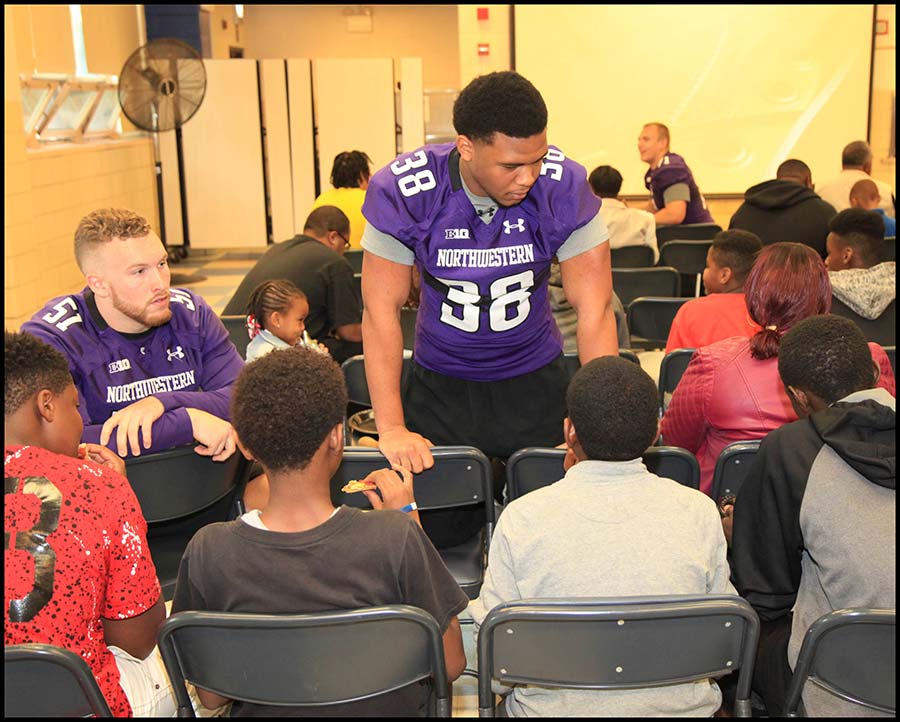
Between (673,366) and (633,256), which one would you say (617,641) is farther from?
(633,256)

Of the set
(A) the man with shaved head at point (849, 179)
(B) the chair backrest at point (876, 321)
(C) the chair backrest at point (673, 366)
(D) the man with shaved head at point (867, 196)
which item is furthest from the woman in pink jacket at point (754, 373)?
(A) the man with shaved head at point (849, 179)

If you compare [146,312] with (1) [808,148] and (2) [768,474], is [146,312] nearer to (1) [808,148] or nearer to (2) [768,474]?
(2) [768,474]

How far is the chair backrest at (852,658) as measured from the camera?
5.08 feet

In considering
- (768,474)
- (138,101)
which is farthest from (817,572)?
(138,101)

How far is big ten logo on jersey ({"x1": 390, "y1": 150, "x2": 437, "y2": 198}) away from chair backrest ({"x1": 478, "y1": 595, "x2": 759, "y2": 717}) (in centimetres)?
118

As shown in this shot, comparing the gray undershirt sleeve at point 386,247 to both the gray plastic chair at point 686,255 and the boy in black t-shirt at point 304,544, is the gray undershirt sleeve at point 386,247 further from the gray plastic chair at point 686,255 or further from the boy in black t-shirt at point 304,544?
the gray plastic chair at point 686,255

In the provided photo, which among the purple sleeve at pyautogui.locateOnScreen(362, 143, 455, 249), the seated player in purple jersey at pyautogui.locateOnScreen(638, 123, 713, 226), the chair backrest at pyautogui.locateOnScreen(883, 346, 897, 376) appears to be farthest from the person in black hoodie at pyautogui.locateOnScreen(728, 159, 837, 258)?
the purple sleeve at pyautogui.locateOnScreen(362, 143, 455, 249)

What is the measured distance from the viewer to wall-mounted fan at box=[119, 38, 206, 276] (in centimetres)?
769

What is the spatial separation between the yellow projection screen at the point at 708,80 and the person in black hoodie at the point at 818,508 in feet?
28.6

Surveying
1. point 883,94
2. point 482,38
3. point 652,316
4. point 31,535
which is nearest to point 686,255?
point 652,316

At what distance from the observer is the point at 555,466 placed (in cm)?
230

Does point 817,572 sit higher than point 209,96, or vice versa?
point 209,96

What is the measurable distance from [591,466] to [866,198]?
17.6 feet

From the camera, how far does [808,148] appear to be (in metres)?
10.3
